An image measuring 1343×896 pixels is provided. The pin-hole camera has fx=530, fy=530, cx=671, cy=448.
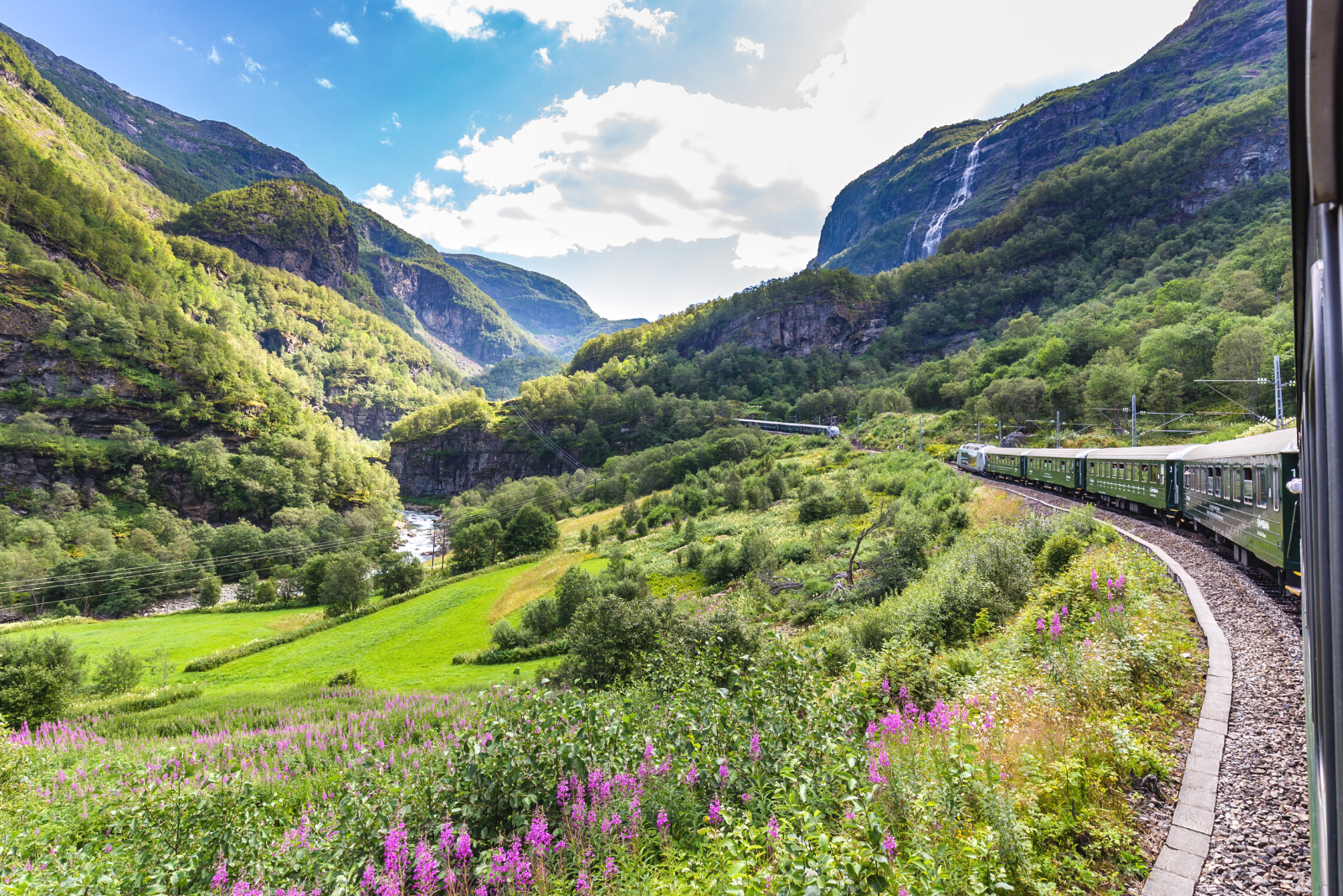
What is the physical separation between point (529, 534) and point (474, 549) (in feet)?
16.7

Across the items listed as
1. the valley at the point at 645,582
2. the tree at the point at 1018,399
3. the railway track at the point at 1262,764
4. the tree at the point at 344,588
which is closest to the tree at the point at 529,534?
the valley at the point at 645,582

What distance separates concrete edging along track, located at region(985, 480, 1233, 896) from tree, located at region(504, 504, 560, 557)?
46482 millimetres

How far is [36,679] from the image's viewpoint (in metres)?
16.8

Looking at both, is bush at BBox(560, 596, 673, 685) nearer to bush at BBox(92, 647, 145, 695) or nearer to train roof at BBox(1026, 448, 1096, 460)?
bush at BBox(92, 647, 145, 695)

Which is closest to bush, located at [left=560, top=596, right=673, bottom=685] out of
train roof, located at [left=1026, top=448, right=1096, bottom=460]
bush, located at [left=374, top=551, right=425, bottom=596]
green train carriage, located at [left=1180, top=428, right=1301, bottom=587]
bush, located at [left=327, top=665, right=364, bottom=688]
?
green train carriage, located at [left=1180, top=428, right=1301, bottom=587]

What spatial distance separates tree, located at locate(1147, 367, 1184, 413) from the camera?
155 ft

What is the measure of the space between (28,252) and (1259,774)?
149 m

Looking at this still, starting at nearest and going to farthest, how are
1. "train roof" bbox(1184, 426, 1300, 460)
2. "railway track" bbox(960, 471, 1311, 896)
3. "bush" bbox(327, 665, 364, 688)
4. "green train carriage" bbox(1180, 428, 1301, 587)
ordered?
"railway track" bbox(960, 471, 1311, 896) → "green train carriage" bbox(1180, 428, 1301, 587) → "train roof" bbox(1184, 426, 1300, 460) → "bush" bbox(327, 665, 364, 688)

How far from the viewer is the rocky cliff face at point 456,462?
126 metres

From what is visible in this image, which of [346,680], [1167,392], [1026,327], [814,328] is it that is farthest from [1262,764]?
[814,328]

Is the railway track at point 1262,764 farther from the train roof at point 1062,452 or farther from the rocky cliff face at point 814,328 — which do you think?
the rocky cliff face at point 814,328

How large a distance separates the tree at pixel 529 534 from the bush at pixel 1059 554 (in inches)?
1648

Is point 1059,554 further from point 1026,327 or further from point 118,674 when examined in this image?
point 1026,327

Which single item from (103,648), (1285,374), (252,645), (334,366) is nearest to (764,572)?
(252,645)
